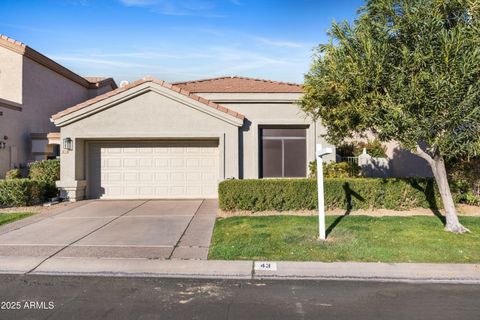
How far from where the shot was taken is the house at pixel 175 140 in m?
14.2

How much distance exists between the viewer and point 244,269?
639cm

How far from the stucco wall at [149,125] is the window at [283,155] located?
1792 mm

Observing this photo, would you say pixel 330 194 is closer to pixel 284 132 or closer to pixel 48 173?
pixel 284 132

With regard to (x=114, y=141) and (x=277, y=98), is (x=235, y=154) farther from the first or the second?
(x=114, y=141)

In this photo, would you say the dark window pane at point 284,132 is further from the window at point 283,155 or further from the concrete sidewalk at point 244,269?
the concrete sidewalk at point 244,269

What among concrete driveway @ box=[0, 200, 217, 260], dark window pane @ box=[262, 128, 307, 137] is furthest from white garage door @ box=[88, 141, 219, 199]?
dark window pane @ box=[262, 128, 307, 137]

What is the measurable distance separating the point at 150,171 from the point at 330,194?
7.25 m

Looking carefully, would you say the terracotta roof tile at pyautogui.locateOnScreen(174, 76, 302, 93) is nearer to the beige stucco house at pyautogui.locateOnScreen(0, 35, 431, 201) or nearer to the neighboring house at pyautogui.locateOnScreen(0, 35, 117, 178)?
the beige stucco house at pyautogui.locateOnScreen(0, 35, 431, 201)

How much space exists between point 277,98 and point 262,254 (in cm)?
940

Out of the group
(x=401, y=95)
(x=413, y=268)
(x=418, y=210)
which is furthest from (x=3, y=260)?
(x=418, y=210)

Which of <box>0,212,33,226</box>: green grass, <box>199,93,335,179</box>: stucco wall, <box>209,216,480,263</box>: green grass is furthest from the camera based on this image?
<box>199,93,335,179</box>: stucco wall

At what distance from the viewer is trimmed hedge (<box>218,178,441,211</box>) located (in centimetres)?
1133

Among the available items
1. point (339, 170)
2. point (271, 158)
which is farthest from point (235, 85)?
point (339, 170)

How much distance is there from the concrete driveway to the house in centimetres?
194
